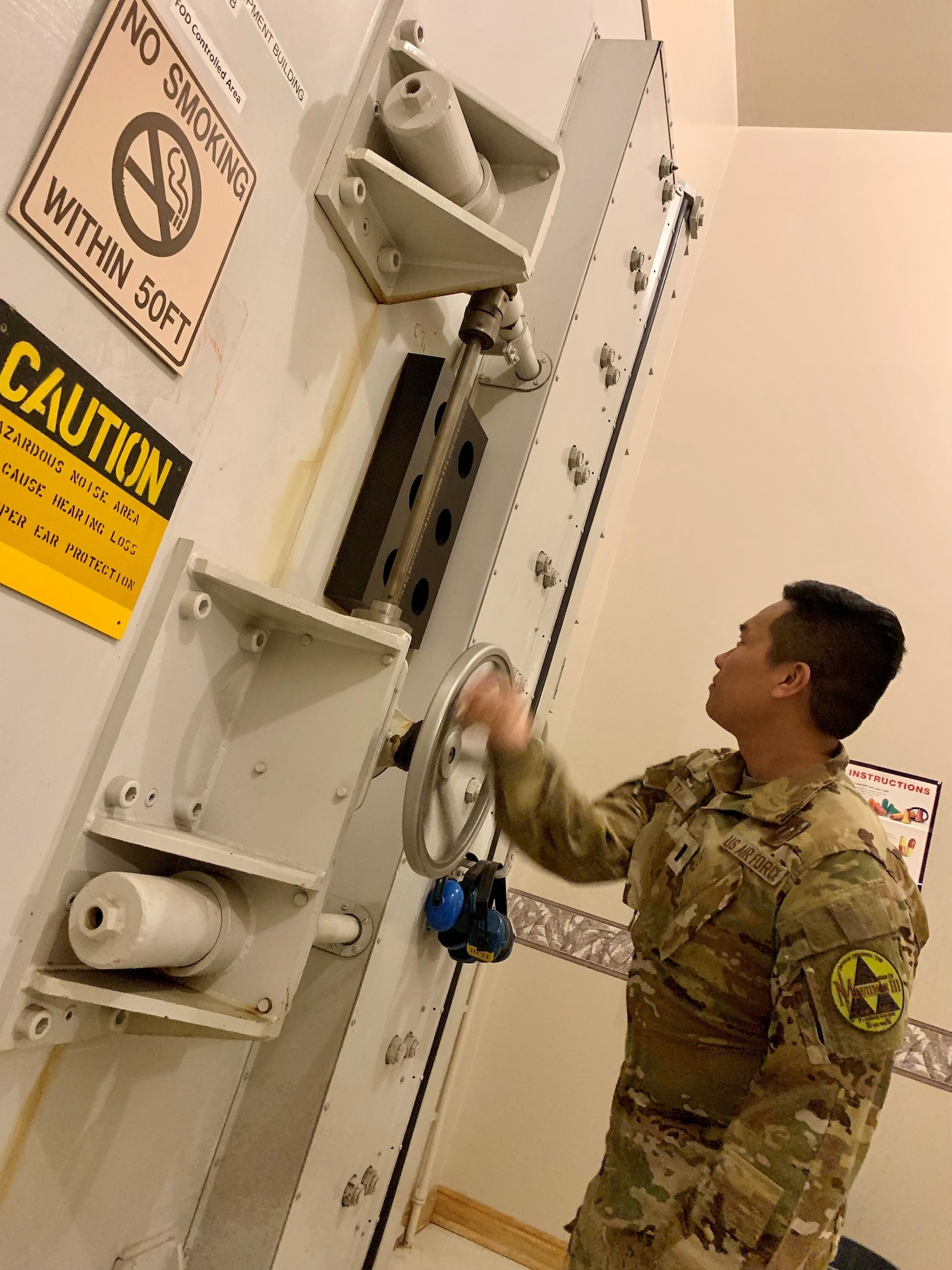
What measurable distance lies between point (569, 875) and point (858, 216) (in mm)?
2670

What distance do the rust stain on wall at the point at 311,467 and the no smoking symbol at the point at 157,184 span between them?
1.17 ft

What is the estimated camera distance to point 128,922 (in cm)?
82

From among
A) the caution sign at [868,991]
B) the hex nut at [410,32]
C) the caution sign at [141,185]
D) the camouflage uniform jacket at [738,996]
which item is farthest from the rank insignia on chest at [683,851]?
the hex nut at [410,32]

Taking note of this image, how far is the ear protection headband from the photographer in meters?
1.46

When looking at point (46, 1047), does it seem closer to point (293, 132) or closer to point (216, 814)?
point (216, 814)

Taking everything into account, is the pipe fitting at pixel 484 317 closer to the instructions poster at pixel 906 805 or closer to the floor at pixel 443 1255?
the instructions poster at pixel 906 805

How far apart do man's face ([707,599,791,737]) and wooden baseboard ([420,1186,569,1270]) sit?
1.68 metres

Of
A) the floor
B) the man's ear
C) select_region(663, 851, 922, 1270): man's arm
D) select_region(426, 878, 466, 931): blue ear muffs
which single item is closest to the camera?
select_region(663, 851, 922, 1270): man's arm

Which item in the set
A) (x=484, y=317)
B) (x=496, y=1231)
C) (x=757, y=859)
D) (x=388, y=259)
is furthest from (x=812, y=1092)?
(x=496, y=1231)

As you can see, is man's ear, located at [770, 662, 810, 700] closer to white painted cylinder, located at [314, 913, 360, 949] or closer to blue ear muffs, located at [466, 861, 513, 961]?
blue ear muffs, located at [466, 861, 513, 961]

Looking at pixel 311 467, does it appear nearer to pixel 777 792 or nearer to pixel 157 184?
pixel 157 184

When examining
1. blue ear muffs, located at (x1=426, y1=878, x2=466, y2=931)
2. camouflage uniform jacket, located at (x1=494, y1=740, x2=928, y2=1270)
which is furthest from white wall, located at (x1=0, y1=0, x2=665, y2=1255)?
camouflage uniform jacket, located at (x1=494, y1=740, x2=928, y2=1270)

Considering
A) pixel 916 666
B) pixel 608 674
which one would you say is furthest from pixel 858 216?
pixel 608 674

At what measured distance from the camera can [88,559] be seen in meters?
0.82
